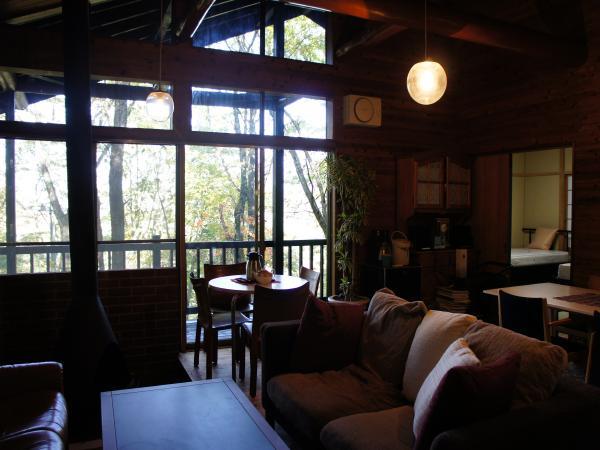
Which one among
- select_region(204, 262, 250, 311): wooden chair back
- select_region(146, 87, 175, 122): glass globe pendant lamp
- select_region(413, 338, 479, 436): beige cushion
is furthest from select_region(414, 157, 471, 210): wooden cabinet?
select_region(413, 338, 479, 436): beige cushion

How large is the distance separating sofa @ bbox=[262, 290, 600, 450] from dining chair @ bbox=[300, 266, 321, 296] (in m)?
1.08

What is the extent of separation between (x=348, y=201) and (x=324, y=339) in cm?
265

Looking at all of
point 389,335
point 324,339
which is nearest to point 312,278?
point 324,339

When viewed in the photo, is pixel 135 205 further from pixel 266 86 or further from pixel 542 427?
pixel 542 427

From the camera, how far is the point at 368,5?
3494mm

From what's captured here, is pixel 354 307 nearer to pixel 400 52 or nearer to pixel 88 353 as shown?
pixel 88 353

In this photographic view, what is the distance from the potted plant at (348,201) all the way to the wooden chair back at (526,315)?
6.52 ft

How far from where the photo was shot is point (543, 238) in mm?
8180

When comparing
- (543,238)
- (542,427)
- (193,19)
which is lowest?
(542,427)

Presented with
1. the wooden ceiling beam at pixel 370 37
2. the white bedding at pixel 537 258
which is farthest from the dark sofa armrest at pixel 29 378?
the white bedding at pixel 537 258

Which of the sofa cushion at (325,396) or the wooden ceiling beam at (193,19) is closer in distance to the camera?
the sofa cushion at (325,396)

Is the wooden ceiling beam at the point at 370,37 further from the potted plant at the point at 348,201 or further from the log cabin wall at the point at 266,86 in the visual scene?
the potted plant at the point at 348,201

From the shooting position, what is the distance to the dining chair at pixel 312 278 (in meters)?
3.99

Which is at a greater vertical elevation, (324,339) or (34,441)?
(324,339)
